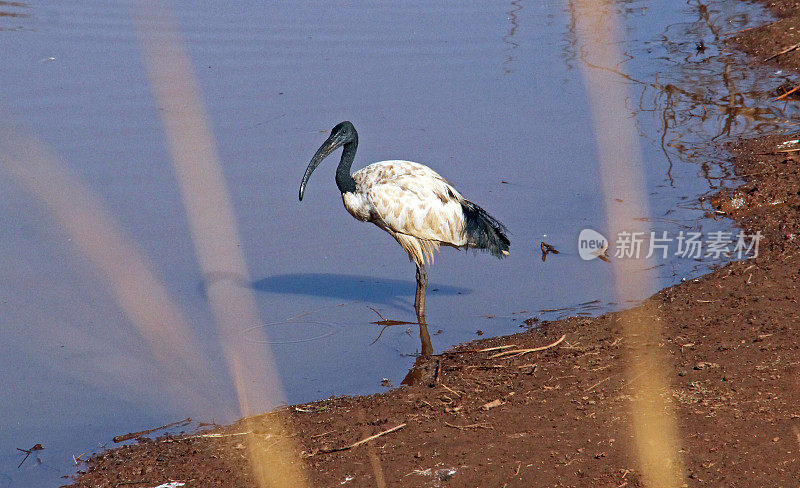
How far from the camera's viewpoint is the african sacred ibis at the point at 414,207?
6.84 m

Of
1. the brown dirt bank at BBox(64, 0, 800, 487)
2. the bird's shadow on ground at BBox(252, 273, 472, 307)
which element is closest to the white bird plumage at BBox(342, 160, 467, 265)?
the bird's shadow on ground at BBox(252, 273, 472, 307)

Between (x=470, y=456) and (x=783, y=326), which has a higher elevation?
(x=783, y=326)

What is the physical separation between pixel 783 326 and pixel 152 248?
5086mm

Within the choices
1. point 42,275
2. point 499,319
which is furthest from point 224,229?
point 499,319

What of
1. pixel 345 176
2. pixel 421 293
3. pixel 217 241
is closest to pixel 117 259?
pixel 217 241

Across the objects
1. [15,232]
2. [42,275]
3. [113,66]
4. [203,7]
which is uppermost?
[203,7]

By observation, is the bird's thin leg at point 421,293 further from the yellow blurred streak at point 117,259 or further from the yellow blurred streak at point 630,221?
the yellow blurred streak at point 117,259

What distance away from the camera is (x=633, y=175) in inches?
350

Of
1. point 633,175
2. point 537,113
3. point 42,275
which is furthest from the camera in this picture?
point 537,113

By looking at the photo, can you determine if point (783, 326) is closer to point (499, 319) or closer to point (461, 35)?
point (499, 319)

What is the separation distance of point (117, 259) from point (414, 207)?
8.88 ft

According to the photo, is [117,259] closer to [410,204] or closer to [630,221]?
[410,204]

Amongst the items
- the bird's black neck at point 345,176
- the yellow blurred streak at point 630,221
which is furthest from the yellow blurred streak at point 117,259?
the yellow blurred streak at point 630,221

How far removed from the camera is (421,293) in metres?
7.04
